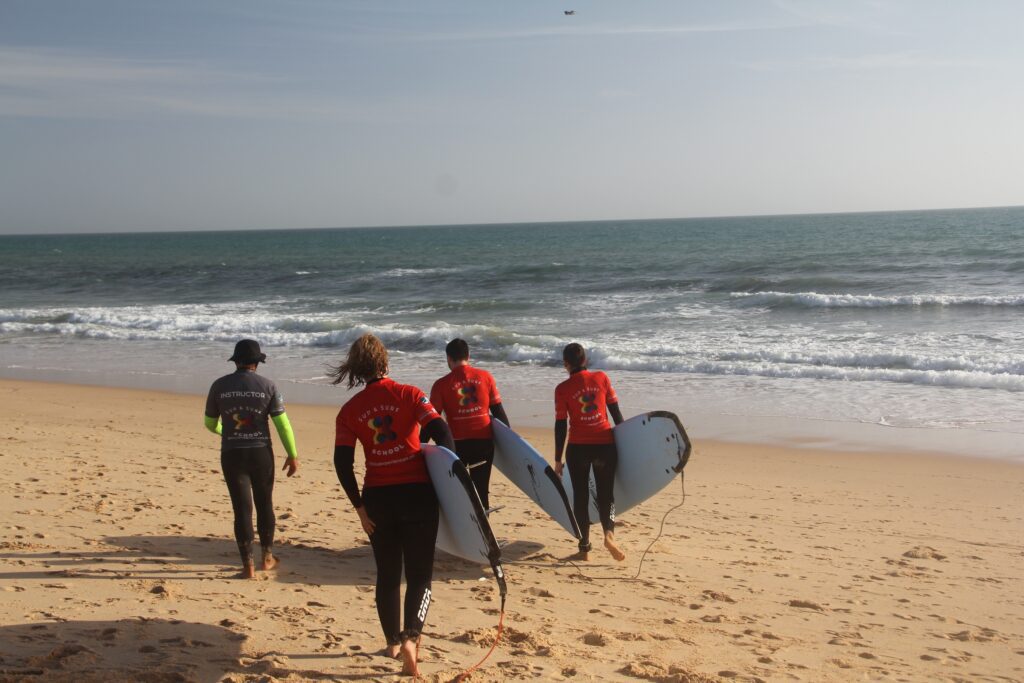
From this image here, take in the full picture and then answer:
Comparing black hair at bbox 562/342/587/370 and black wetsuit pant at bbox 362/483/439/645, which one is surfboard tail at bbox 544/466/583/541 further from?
black wetsuit pant at bbox 362/483/439/645

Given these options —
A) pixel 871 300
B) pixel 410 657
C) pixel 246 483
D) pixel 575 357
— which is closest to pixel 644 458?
pixel 575 357

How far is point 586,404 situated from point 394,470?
244 cm

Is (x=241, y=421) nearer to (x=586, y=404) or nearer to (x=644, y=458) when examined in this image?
(x=586, y=404)

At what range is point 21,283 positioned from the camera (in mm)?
42281

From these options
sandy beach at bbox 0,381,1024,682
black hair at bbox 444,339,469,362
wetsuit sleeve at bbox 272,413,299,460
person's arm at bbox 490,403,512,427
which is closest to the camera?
sandy beach at bbox 0,381,1024,682

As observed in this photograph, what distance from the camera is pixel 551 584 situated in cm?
547

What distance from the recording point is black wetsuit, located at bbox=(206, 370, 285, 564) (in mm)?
5086

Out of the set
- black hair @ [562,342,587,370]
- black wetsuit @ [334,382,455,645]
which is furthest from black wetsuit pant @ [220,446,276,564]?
black hair @ [562,342,587,370]

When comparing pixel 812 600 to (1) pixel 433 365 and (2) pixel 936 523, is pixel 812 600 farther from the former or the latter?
(1) pixel 433 365

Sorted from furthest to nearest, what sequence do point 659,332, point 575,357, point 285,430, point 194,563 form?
point 659,332 → point 575,357 → point 194,563 → point 285,430

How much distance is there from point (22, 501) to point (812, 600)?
18.5ft

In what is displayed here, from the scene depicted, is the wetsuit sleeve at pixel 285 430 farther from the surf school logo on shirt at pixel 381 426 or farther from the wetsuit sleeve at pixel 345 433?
the surf school logo on shirt at pixel 381 426

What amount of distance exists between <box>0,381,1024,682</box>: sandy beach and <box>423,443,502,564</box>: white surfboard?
20.9 inches

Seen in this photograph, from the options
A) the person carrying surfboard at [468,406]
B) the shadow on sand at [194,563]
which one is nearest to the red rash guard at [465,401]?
the person carrying surfboard at [468,406]
